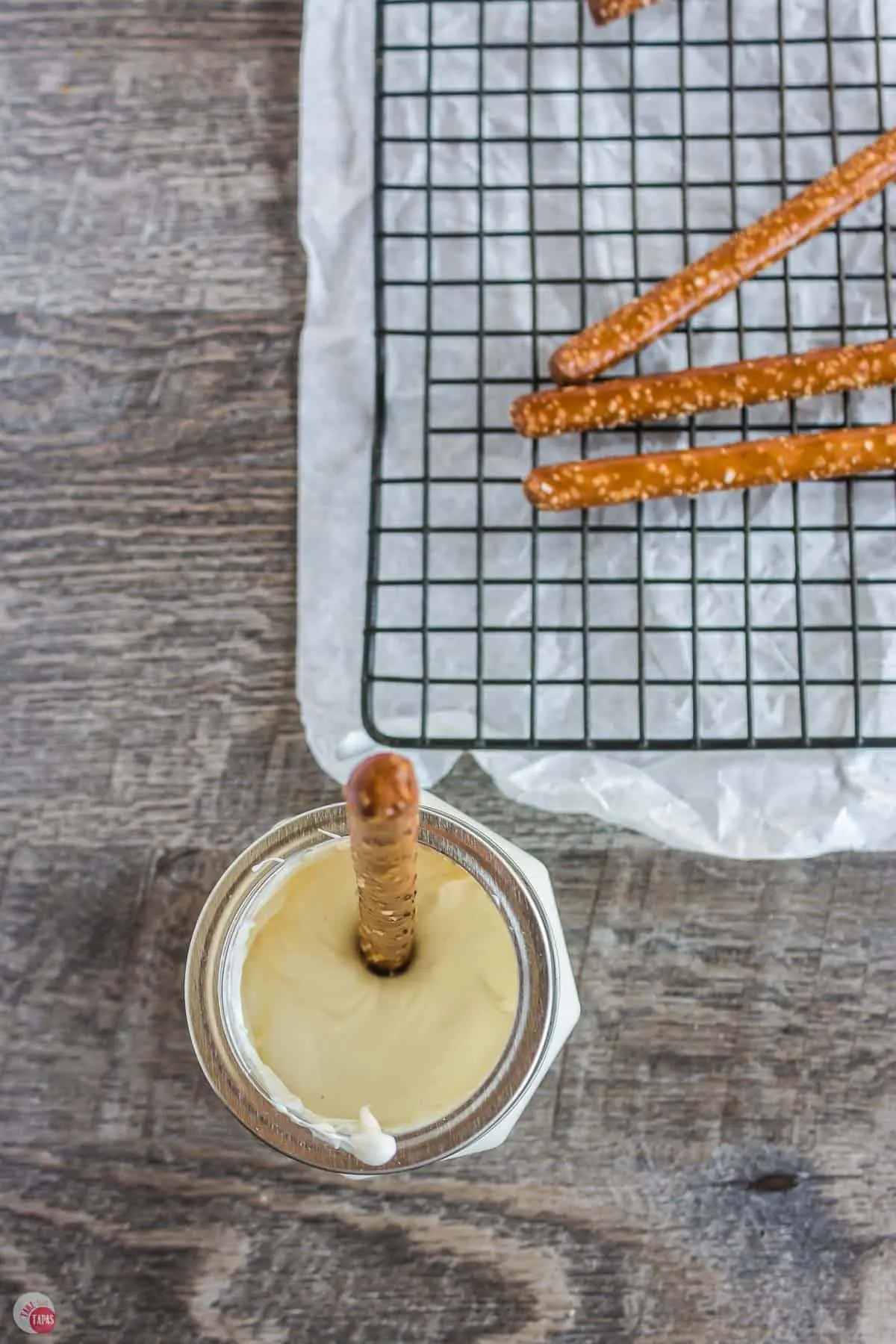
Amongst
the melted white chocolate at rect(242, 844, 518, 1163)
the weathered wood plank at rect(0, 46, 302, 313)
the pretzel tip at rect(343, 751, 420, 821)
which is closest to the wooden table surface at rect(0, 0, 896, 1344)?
the weathered wood plank at rect(0, 46, 302, 313)

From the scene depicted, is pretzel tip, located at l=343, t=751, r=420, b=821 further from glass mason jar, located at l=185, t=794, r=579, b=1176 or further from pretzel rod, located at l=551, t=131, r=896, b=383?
pretzel rod, located at l=551, t=131, r=896, b=383

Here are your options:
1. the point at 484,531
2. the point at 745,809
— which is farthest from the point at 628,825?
the point at 484,531

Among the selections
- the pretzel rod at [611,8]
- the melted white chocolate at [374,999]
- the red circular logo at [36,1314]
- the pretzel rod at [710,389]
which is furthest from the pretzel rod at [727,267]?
the red circular logo at [36,1314]

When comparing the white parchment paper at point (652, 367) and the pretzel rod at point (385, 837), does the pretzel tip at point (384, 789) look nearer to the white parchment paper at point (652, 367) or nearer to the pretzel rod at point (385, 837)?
the pretzel rod at point (385, 837)

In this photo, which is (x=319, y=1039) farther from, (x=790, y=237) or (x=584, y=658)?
(x=790, y=237)

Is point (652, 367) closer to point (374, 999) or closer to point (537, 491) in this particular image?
point (537, 491)

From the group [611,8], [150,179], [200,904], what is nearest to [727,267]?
[611,8]
